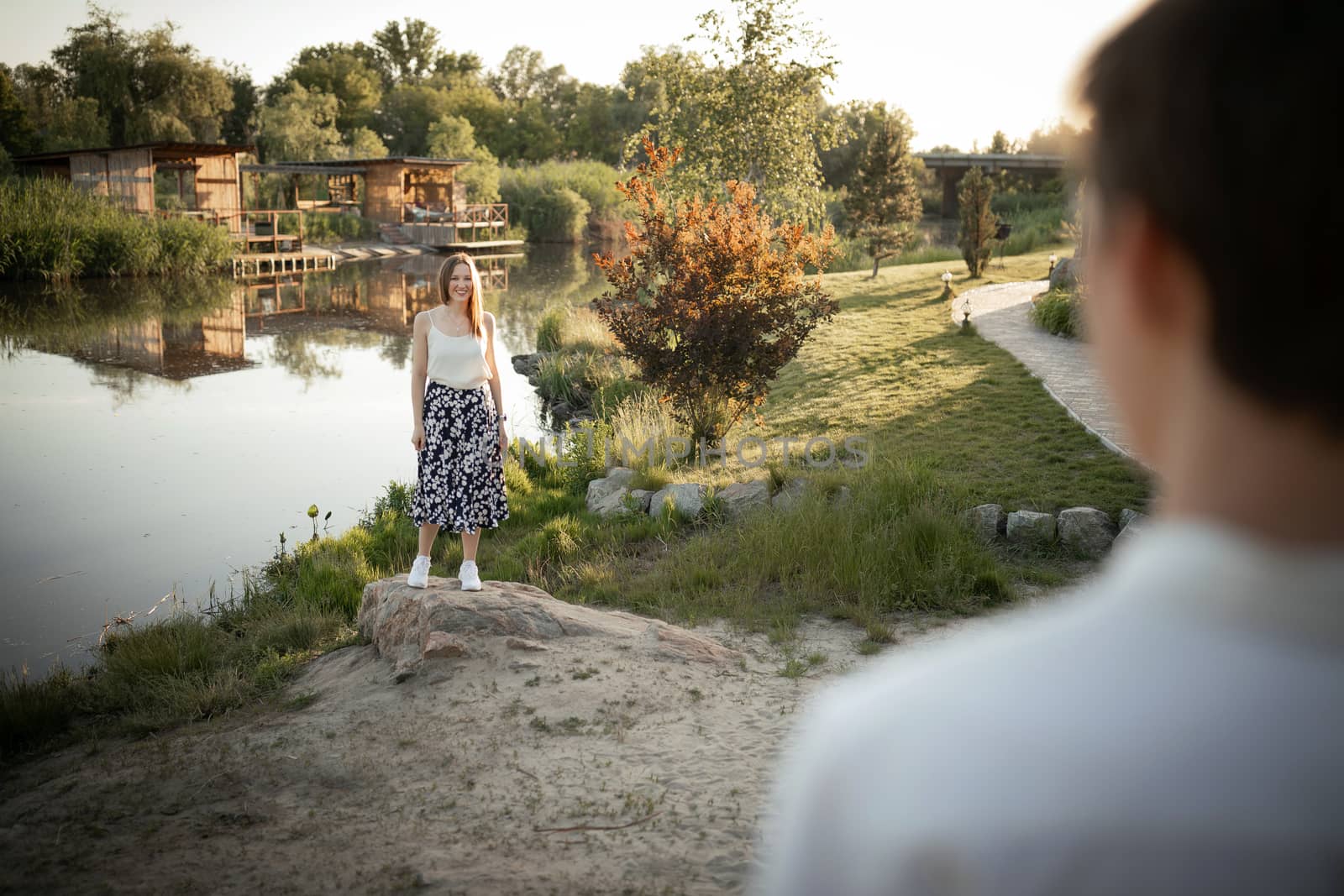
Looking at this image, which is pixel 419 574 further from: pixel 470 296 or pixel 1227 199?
pixel 1227 199

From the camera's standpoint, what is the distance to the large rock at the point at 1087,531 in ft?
21.4


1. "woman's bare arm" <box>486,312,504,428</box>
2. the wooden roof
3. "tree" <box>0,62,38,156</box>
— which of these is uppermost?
"tree" <box>0,62,38,156</box>

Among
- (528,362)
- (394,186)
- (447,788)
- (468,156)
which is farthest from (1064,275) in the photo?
(468,156)

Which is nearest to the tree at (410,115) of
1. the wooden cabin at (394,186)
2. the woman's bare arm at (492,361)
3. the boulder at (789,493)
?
the wooden cabin at (394,186)

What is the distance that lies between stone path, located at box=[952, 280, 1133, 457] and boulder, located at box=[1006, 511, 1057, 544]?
0.70 metres

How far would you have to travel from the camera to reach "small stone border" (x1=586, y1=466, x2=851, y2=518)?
7250 millimetres

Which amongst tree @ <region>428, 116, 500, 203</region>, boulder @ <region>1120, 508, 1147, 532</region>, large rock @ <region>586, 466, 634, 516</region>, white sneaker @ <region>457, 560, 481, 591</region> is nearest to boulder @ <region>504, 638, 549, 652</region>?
white sneaker @ <region>457, 560, 481, 591</region>

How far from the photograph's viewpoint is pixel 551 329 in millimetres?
16672

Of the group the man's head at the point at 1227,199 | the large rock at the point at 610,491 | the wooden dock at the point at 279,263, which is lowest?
the large rock at the point at 610,491

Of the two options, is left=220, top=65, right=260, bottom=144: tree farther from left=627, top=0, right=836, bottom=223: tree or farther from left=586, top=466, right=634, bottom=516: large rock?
left=586, top=466, right=634, bottom=516: large rock

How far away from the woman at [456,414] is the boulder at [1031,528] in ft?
11.2

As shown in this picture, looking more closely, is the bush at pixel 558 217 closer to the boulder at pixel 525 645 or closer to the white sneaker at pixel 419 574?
Answer: the white sneaker at pixel 419 574

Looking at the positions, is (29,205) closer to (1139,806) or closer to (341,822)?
(341,822)

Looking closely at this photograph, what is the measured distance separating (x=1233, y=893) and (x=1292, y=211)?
309mm
